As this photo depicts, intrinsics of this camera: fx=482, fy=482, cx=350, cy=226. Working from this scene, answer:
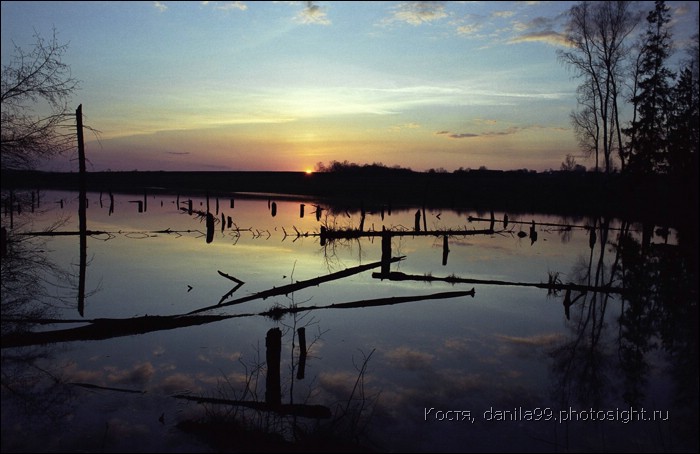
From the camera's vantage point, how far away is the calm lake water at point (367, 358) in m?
8.19

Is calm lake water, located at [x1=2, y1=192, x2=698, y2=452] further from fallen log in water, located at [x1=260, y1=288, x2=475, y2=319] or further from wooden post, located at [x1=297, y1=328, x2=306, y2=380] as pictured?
wooden post, located at [x1=297, y1=328, x2=306, y2=380]

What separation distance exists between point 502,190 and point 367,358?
90.6m

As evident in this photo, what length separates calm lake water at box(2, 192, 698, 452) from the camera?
8.19 meters

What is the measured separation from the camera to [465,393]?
32.0ft

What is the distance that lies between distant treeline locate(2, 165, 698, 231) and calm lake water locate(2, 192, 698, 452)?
3.77 metres

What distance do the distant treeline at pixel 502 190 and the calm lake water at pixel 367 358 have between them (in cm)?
377

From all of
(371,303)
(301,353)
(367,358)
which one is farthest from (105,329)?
(371,303)

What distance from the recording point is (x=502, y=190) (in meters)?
96.4

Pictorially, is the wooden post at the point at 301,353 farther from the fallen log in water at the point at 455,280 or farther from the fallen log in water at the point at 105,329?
the fallen log in water at the point at 455,280

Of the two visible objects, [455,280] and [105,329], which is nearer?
[105,329]

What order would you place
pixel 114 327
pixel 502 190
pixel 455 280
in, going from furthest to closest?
1. pixel 502 190
2. pixel 455 280
3. pixel 114 327

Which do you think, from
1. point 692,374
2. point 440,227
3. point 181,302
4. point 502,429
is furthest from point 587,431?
point 440,227

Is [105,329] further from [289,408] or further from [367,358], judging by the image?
[367,358]

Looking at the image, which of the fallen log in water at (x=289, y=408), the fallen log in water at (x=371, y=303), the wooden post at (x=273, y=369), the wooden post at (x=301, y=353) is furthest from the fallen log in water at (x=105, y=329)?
the wooden post at (x=273, y=369)
